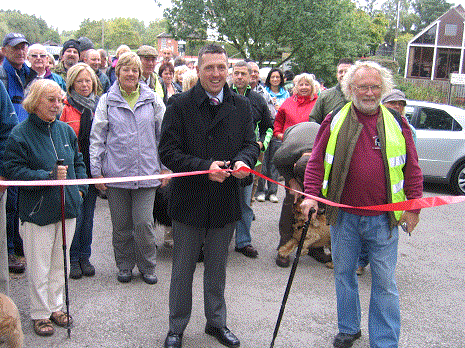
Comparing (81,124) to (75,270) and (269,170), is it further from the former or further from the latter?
(269,170)

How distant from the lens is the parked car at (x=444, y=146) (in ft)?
33.7

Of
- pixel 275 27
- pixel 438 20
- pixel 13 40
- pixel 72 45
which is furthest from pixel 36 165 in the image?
pixel 438 20

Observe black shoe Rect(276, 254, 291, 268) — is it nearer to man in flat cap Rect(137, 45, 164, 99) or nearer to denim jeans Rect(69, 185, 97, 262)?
denim jeans Rect(69, 185, 97, 262)

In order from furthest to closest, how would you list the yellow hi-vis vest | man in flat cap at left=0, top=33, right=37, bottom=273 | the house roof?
the house roof → man in flat cap at left=0, top=33, right=37, bottom=273 → the yellow hi-vis vest

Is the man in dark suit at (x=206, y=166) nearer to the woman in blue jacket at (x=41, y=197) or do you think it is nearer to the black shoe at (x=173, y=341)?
the black shoe at (x=173, y=341)

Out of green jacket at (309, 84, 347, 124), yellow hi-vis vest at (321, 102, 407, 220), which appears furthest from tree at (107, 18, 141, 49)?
yellow hi-vis vest at (321, 102, 407, 220)

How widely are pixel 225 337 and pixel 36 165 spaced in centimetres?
202

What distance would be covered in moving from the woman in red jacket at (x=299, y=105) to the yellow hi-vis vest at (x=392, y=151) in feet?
10.1

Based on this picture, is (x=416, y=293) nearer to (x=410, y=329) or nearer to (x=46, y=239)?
(x=410, y=329)

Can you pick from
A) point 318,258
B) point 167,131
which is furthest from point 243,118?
point 318,258

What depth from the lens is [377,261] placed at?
142 inches

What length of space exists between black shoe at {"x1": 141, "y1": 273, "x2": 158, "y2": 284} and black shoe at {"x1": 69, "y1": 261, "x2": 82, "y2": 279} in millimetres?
666

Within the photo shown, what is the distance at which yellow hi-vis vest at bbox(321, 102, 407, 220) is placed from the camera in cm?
352

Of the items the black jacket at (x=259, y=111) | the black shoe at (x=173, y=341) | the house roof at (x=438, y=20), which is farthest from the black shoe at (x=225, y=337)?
the house roof at (x=438, y=20)
